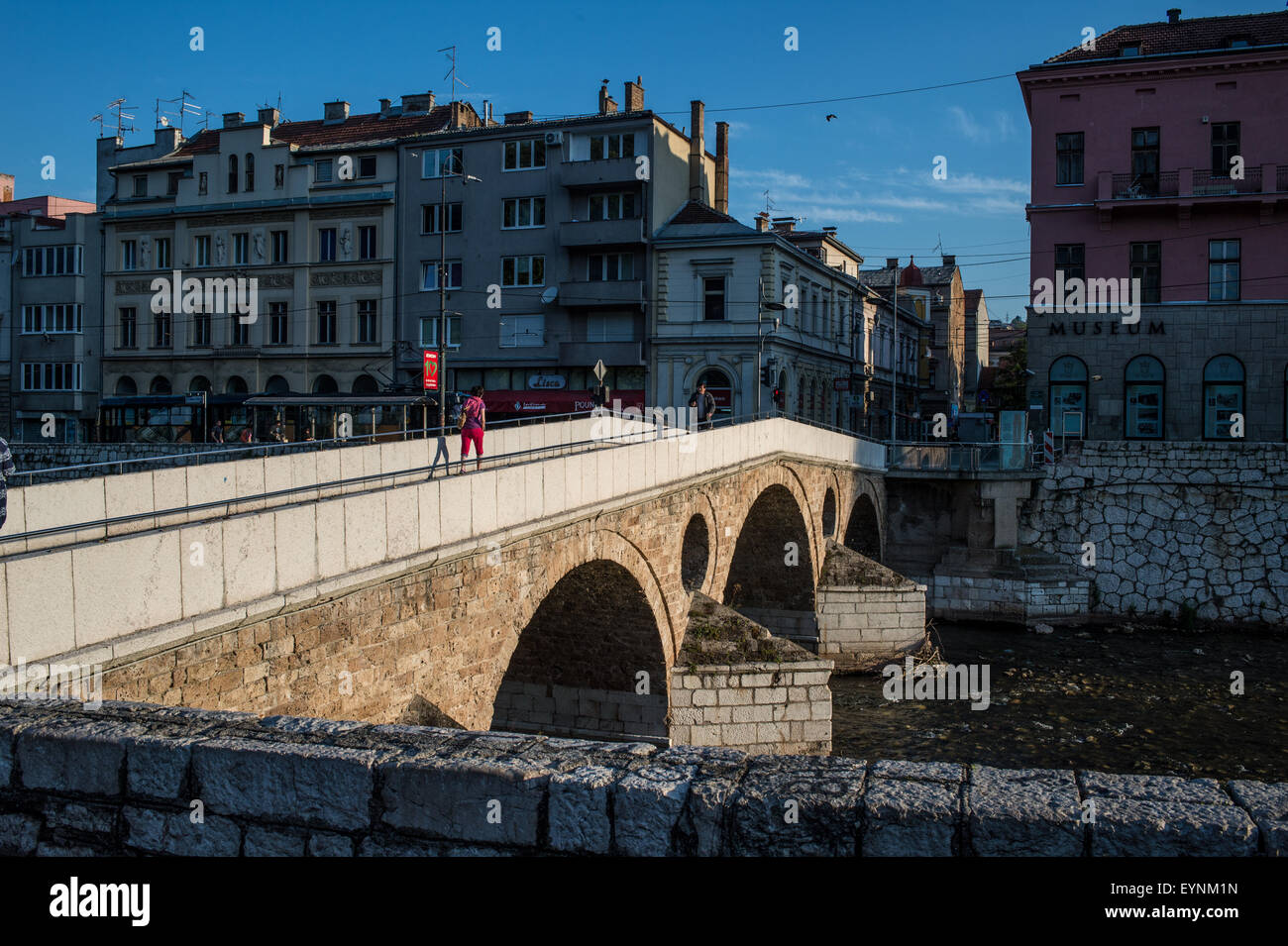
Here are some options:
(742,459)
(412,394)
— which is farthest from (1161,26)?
(412,394)

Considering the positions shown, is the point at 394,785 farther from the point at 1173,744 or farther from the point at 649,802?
the point at 1173,744

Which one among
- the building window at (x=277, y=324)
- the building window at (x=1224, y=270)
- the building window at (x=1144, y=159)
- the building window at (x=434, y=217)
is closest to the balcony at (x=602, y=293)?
the building window at (x=434, y=217)

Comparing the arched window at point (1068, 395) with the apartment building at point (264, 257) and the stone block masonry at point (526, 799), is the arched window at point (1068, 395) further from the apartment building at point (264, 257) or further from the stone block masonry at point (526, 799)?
the stone block masonry at point (526, 799)

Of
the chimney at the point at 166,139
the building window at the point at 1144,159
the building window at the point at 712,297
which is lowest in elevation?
the building window at the point at 712,297

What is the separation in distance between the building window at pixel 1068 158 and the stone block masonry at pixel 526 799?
31.4 metres

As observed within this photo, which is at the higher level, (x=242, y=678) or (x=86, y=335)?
(x=86, y=335)

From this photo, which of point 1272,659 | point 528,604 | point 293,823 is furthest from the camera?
point 1272,659

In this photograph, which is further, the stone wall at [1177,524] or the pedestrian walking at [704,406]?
→ the stone wall at [1177,524]

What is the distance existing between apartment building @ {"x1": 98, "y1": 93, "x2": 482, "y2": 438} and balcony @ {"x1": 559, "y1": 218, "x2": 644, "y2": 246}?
6833 millimetres

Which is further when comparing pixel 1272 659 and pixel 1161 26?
pixel 1161 26

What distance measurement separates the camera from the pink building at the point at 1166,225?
29984mm

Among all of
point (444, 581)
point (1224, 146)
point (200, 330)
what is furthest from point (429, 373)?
point (200, 330)

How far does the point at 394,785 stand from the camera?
357 centimetres
